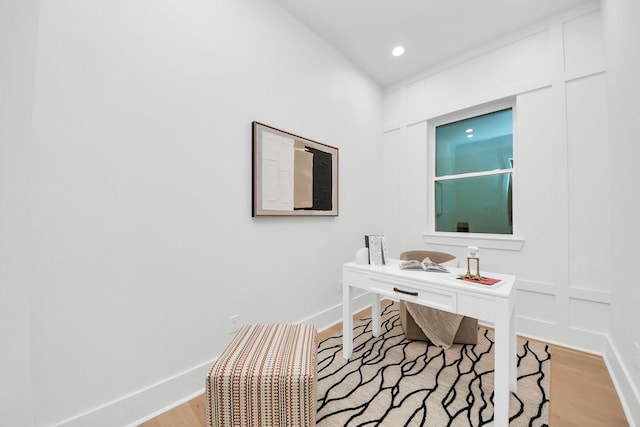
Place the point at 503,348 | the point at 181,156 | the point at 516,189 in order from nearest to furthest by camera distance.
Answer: the point at 503,348 → the point at 181,156 → the point at 516,189

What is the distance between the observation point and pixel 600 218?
1974 mm

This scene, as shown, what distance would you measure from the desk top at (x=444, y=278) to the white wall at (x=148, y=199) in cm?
76

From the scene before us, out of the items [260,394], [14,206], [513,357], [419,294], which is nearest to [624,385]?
[513,357]

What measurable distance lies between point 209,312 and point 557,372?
7.85ft

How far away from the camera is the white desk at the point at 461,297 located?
1.24 m

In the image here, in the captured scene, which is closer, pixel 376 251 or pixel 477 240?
pixel 376 251

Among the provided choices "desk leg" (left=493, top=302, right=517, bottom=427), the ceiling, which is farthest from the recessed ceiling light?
"desk leg" (left=493, top=302, right=517, bottom=427)

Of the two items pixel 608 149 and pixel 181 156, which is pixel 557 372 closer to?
pixel 608 149

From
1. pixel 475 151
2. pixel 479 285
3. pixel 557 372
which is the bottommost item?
pixel 557 372

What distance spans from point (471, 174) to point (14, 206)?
3317mm

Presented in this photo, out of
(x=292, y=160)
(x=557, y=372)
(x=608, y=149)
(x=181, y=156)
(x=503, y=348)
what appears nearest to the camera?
(x=503, y=348)

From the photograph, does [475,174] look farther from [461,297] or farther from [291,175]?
[291,175]

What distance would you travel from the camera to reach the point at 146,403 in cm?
136

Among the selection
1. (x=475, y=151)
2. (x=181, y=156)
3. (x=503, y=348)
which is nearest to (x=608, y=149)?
(x=475, y=151)
